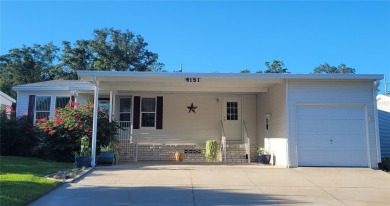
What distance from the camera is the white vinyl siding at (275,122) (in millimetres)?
12883

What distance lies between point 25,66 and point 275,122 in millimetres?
30422

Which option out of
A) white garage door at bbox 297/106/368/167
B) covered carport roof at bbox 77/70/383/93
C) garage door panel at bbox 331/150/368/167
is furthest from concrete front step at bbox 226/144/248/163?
garage door panel at bbox 331/150/368/167

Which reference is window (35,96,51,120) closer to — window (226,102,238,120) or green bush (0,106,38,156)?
green bush (0,106,38,156)

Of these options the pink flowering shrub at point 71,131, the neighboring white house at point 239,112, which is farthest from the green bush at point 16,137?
the pink flowering shrub at point 71,131

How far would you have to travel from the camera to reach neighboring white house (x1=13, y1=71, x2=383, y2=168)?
12469 millimetres

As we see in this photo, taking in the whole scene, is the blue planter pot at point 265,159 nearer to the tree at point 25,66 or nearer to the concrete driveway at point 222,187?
the concrete driveway at point 222,187

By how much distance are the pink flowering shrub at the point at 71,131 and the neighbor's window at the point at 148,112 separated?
3.15m

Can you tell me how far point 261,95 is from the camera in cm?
1638

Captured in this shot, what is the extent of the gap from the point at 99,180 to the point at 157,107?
26.2ft

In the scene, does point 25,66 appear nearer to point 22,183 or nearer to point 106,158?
point 106,158

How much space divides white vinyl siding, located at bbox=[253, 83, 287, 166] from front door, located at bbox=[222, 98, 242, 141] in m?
1.10

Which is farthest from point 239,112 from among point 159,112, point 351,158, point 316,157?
point 351,158

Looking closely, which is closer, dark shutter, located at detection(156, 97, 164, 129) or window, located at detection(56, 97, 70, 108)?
dark shutter, located at detection(156, 97, 164, 129)

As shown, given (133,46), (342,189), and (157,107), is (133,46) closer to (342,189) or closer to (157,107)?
(157,107)
